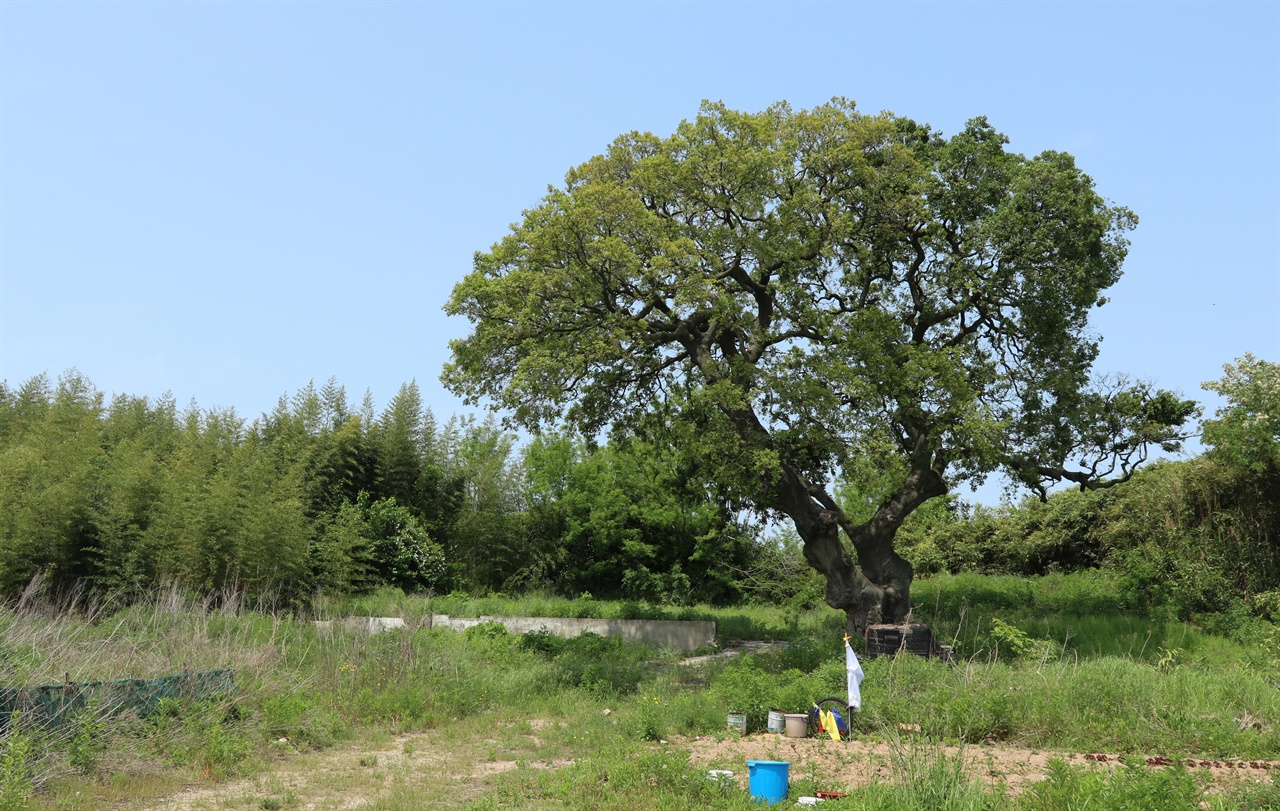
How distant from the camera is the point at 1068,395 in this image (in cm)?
1509

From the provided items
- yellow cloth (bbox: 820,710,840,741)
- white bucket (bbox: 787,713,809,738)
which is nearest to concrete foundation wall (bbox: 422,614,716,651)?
white bucket (bbox: 787,713,809,738)

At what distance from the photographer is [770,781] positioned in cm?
607

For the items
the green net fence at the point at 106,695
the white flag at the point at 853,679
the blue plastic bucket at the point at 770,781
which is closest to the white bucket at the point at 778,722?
the white flag at the point at 853,679

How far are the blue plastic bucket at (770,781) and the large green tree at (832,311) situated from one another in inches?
296

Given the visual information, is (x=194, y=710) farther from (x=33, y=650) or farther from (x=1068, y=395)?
(x=1068, y=395)

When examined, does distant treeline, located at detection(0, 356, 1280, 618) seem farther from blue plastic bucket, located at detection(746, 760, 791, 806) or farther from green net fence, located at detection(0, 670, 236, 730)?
blue plastic bucket, located at detection(746, 760, 791, 806)

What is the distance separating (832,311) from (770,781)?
11271 millimetres

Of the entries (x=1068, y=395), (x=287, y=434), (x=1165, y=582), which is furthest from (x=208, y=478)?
(x=1165, y=582)

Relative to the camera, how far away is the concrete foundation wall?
17562mm

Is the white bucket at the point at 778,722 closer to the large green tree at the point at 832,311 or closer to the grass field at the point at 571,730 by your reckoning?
the grass field at the point at 571,730

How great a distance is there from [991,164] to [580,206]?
6857mm

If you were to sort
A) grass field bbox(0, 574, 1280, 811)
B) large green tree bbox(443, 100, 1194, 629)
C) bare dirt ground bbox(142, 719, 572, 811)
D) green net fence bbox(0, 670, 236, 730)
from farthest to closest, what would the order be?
large green tree bbox(443, 100, 1194, 629) < green net fence bbox(0, 670, 236, 730) < bare dirt ground bbox(142, 719, 572, 811) < grass field bbox(0, 574, 1280, 811)

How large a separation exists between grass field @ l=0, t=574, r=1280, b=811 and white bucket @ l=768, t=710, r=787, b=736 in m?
0.16

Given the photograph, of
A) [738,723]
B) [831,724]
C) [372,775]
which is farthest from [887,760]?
[372,775]
